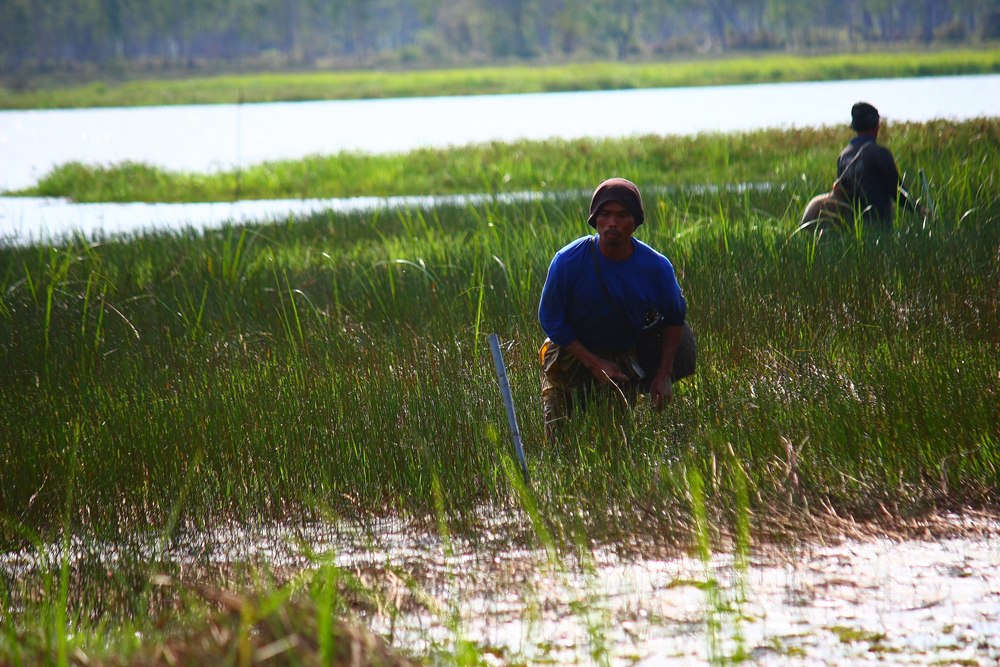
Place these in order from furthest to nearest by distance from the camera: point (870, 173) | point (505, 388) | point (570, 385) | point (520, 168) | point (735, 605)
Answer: point (520, 168), point (870, 173), point (570, 385), point (505, 388), point (735, 605)

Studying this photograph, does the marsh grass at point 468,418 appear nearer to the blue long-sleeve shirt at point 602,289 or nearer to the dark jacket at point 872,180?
the dark jacket at point 872,180

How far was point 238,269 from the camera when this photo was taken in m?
8.41

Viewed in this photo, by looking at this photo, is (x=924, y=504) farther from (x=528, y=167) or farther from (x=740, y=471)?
(x=528, y=167)

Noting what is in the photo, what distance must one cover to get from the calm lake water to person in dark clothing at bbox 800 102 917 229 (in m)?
12.2

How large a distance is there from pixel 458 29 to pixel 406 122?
2338 inches

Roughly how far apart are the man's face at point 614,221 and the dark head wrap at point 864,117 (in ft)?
13.7

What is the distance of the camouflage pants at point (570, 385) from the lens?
4.69m

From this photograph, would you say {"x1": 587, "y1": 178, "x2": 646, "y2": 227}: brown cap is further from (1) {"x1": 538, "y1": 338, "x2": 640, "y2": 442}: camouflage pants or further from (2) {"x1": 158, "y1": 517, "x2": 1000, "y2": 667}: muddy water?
(2) {"x1": 158, "y1": 517, "x2": 1000, "y2": 667}: muddy water

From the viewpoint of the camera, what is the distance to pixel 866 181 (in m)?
7.88

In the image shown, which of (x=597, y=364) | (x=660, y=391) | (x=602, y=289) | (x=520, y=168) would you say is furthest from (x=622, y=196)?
(x=520, y=168)

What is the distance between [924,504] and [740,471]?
80 centimetres

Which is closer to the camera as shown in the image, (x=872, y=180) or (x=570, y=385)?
(x=570, y=385)

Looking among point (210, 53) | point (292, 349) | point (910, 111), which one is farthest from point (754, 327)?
point (210, 53)

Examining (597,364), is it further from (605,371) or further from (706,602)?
(706,602)
